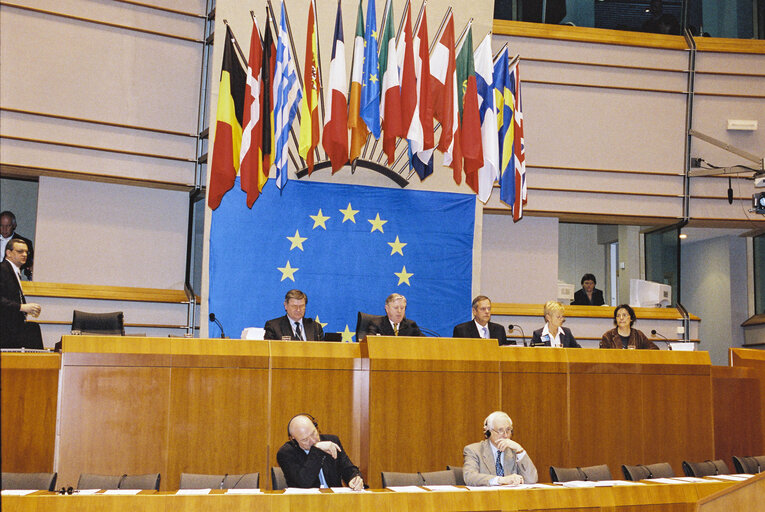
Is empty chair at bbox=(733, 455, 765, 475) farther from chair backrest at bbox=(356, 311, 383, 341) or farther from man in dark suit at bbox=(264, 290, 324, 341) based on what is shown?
man in dark suit at bbox=(264, 290, 324, 341)

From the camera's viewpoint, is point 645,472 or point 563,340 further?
point 563,340

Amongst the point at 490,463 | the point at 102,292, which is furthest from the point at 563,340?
the point at 102,292

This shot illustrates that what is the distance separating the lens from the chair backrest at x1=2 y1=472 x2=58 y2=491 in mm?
5008

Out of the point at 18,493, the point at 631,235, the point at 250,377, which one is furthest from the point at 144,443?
the point at 631,235

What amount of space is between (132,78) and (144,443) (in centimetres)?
477

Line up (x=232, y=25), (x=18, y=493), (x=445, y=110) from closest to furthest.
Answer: (x=18, y=493), (x=445, y=110), (x=232, y=25)

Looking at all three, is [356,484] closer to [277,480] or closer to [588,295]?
[277,480]

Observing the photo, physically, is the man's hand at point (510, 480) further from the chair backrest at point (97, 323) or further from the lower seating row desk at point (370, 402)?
the chair backrest at point (97, 323)

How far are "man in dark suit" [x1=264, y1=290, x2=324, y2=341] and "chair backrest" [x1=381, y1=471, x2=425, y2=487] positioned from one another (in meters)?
2.08

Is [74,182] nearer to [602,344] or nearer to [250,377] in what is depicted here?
[250,377]

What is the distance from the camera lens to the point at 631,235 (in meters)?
11.9

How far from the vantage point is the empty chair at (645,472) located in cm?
607

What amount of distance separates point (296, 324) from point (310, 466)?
1913mm

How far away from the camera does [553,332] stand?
779 centimetres
